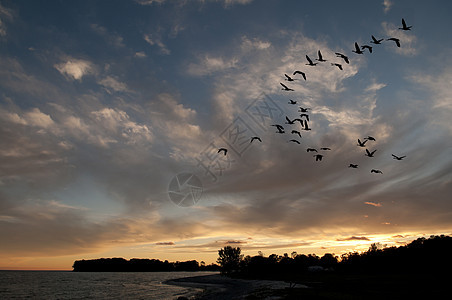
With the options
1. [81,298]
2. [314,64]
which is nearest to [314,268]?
[81,298]

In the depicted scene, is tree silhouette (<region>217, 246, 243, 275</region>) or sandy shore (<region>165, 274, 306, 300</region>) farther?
tree silhouette (<region>217, 246, 243, 275</region>)

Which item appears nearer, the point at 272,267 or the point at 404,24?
the point at 404,24

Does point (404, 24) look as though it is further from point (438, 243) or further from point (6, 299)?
point (6, 299)

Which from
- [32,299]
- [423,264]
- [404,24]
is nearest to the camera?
[404,24]

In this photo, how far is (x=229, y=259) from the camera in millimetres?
Answer: 163125

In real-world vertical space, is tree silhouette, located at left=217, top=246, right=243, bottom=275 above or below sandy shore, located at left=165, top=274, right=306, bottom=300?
above

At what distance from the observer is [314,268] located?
136m

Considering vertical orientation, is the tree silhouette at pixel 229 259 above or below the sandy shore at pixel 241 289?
above

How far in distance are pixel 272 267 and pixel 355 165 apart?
425ft

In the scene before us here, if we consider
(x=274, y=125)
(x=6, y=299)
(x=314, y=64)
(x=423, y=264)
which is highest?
(x=314, y=64)

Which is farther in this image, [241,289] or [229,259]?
[229,259]

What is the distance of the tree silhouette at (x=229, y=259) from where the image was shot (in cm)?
16288

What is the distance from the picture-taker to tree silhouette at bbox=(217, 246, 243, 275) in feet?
534

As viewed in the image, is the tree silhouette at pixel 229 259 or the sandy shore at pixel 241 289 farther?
the tree silhouette at pixel 229 259
